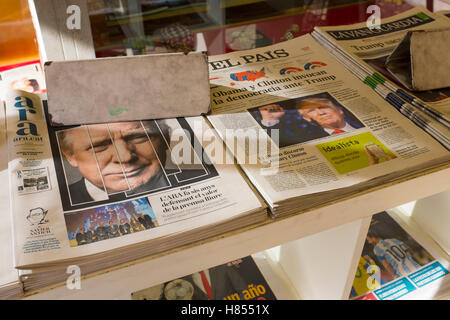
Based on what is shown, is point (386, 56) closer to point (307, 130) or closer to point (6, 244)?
point (307, 130)

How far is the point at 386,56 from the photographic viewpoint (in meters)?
0.78

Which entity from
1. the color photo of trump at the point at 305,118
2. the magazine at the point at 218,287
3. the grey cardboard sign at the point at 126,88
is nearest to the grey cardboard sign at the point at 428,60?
the color photo of trump at the point at 305,118

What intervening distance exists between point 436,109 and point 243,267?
20.7 inches

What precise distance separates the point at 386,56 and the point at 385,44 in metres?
0.05

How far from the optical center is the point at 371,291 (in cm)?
87

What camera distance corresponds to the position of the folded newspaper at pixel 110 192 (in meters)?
0.46

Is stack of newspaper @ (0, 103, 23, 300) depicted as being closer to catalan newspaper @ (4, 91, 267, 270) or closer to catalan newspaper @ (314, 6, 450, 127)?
catalan newspaper @ (4, 91, 267, 270)

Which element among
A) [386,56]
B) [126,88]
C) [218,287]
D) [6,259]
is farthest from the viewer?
[218,287]

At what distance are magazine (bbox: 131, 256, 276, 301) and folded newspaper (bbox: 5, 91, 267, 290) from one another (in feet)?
1.37

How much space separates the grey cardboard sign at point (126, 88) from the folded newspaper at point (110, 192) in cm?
2

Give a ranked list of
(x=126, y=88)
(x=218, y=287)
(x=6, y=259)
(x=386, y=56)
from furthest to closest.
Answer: (x=218, y=287) → (x=386, y=56) → (x=126, y=88) → (x=6, y=259)

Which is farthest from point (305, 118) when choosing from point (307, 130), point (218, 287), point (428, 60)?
point (218, 287)

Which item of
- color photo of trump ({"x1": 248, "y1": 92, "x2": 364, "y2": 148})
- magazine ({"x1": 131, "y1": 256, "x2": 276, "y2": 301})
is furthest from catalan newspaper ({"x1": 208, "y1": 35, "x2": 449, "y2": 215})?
magazine ({"x1": 131, "y1": 256, "x2": 276, "y2": 301})

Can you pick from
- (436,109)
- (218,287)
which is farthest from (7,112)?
(436,109)
